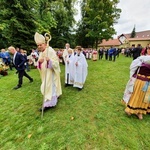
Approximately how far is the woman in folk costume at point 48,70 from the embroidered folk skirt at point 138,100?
214 cm

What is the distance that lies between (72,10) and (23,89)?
2434cm

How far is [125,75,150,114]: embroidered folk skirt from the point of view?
10.7 ft

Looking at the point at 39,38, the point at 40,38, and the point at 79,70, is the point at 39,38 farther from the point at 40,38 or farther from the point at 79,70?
the point at 79,70

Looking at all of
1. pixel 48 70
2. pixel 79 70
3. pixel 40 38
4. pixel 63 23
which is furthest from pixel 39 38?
pixel 63 23

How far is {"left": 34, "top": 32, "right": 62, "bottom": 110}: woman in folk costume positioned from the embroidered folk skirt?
214cm

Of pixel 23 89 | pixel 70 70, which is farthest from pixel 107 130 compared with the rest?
pixel 23 89

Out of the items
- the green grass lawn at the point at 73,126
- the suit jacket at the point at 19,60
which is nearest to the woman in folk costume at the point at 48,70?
the green grass lawn at the point at 73,126

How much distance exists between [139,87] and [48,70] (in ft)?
8.11

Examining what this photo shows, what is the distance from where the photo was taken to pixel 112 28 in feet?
84.5

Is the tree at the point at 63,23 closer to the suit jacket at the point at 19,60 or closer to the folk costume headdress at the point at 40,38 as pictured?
the suit jacket at the point at 19,60

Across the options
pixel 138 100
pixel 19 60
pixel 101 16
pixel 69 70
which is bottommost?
pixel 138 100

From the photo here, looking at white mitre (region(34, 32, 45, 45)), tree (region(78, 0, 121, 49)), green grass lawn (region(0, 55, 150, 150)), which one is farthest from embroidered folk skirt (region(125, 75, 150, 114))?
tree (region(78, 0, 121, 49))

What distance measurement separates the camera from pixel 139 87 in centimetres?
→ 327

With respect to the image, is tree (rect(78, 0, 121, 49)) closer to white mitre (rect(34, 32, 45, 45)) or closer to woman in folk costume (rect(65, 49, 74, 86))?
woman in folk costume (rect(65, 49, 74, 86))
